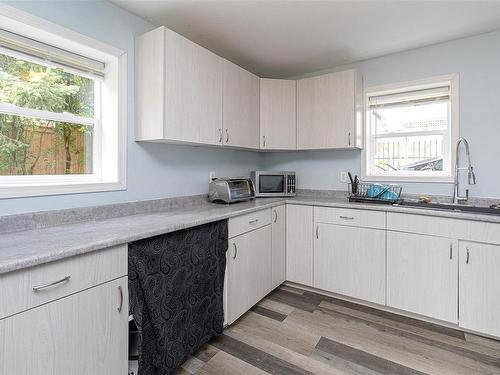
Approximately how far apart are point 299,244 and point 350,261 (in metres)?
0.50

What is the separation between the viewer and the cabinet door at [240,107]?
2.39 metres

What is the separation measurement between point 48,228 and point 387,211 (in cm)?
237

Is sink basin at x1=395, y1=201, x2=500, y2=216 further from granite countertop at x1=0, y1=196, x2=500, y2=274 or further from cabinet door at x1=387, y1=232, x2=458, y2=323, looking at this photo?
cabinet door at x1=387, y1=232, x2=458, y2=323

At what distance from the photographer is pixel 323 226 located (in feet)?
8.22

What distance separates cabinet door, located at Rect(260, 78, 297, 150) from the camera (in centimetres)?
287

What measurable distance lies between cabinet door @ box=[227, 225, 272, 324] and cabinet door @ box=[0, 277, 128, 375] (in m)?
0.82

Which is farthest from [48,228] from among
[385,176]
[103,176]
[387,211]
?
[385,176]

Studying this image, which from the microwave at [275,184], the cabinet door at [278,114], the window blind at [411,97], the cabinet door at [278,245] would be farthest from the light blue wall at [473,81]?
the cabinet door at [278,245]

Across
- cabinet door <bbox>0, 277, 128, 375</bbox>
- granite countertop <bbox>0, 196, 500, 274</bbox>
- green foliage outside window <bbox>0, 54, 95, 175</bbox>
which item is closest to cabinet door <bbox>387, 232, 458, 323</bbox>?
granite countertop <bbox>0, 196, 500, 274</bbox>

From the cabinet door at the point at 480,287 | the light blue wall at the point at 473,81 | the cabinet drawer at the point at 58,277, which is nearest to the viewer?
the cabinet drawer at the point at 58,277

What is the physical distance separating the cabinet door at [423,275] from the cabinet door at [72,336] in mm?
2015

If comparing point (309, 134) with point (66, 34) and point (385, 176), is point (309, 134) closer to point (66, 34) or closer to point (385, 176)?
point (385, 176)

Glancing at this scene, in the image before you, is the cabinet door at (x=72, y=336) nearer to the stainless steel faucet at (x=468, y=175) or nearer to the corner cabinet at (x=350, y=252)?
the corner cabinet at (x=350, y=252)

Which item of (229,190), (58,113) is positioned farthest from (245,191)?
(58,113)
